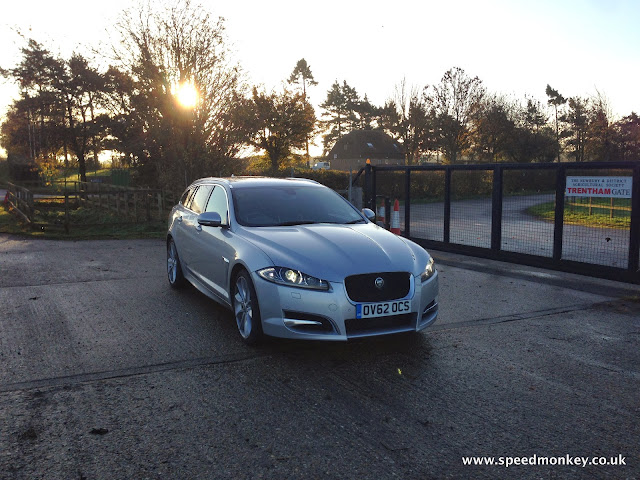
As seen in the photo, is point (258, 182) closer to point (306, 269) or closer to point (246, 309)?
point (246, 309)

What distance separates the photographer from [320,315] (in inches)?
191

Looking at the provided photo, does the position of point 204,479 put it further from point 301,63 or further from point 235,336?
point 301,63

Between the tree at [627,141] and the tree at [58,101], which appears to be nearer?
the tree at [627,141]

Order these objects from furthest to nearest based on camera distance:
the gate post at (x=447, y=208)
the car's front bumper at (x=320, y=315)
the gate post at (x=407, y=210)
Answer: the gate post at (x=407, y=210) → the gate post at (x=447, y=208) → the car's front bumper at (x=320, y=315)

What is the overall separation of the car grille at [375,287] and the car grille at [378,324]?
0.18m

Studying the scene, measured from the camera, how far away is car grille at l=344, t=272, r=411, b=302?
492 cm

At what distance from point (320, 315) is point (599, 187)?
626 centimetres

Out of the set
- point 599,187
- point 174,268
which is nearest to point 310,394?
point 174,268

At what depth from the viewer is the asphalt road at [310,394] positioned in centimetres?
329

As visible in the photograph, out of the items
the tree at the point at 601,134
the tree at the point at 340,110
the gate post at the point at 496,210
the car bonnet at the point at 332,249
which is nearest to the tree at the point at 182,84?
the gate post at the point at 496,210

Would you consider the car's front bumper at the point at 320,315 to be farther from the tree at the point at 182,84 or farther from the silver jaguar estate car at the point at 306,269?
the tree at the point at 182,84

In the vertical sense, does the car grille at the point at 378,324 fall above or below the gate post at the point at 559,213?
below

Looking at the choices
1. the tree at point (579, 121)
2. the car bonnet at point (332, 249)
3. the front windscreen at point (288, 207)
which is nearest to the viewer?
the car bonnet at point (332, 249)

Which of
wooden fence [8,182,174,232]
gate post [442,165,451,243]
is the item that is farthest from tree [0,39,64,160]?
gate post [442,165,451,243]
